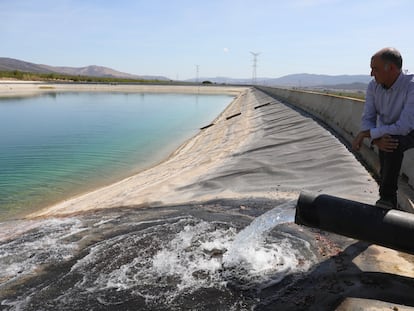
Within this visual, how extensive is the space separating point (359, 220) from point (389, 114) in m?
1.18

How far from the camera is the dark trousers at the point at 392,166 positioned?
13.0 feet

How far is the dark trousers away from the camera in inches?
156

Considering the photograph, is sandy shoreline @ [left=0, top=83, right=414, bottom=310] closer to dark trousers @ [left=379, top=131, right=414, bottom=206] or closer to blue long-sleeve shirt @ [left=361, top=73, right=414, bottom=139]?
dark trousers @ [left=379, top=131, right=414, bottom=206]

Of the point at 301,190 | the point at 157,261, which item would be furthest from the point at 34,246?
the point at 301,190

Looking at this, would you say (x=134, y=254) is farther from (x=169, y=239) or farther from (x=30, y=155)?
(x=30, y=155)

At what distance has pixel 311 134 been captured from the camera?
11742 millimetres

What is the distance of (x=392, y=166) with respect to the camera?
4.19 meters

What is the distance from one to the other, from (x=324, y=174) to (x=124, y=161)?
35.4 ft

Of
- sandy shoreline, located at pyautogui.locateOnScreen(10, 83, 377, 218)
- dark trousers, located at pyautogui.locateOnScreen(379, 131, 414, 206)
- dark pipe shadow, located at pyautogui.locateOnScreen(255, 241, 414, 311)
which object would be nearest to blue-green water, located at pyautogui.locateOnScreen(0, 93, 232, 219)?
sandy shoreline, located at pyautogui.locateOnScreen(10, 83, 377, 218)

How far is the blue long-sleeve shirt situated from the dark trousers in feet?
0.37

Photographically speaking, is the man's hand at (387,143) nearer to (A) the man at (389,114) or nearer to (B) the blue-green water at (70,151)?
(A) the man at (389,114)

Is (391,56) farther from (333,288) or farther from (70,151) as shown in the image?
(70,151)

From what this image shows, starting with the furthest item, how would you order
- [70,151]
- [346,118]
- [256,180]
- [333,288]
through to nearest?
[70,151]
[346,118]
[256,180]
[333,288]

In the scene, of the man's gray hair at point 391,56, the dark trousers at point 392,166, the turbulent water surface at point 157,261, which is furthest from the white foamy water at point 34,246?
the man's gray hair at point 391,56
